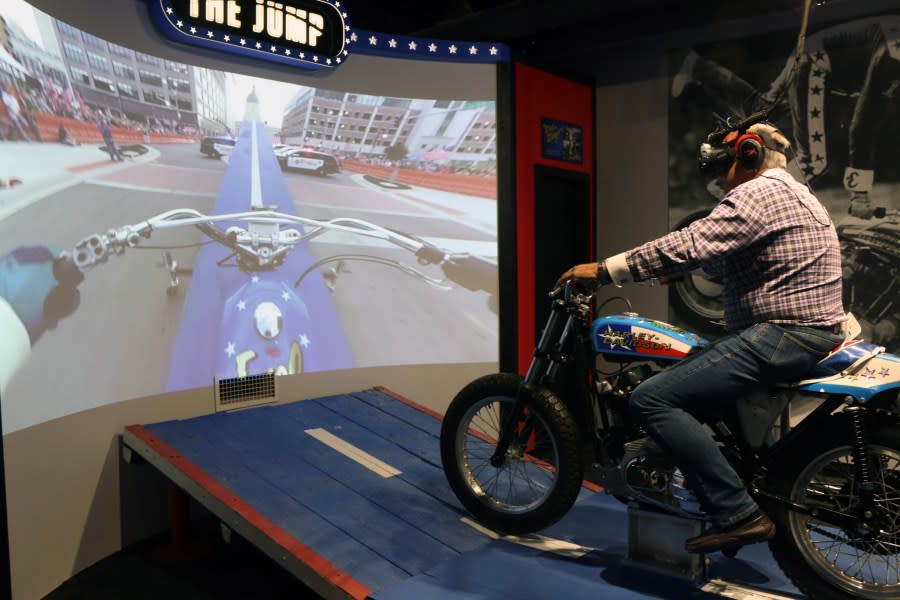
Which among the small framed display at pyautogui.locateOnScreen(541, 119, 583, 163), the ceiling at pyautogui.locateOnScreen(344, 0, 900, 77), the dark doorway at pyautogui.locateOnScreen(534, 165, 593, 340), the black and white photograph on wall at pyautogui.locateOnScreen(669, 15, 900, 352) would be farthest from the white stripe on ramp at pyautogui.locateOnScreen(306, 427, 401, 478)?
the black and white photograph on wall at pyautogui.locateOnScreen(669, 15, 900, 352)

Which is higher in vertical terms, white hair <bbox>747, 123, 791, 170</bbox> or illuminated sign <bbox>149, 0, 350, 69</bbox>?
illuminated sign <bbox>149, 0, 350, 69</bbox>

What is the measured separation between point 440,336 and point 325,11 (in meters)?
2.21

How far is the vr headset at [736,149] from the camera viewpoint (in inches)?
96.9

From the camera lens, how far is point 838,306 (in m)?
2.38

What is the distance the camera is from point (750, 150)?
246 centimetres

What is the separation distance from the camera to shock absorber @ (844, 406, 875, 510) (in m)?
2.20

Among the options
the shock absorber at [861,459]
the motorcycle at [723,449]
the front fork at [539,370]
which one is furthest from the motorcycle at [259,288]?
the shock absorber at [861,459]

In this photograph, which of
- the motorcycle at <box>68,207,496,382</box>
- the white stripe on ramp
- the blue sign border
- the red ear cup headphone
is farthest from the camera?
the motorcycle at <box>68,207,496,382</box>

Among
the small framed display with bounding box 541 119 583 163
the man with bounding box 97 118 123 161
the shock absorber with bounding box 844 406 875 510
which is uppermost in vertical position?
the small framed display with bounding box 541 119 583 163

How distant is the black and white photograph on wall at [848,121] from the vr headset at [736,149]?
7.09 ft

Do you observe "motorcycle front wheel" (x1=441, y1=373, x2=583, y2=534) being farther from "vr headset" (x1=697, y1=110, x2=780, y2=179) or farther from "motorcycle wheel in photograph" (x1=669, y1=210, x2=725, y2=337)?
"motorcycle wheel in photograph" (x1=669, y1=210, x2=725, y2=337)

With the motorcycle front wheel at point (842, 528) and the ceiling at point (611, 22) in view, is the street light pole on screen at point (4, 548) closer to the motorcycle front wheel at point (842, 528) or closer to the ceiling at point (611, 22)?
the motorcycle front wheel at point (842, 528)

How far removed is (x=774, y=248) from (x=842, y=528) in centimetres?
92

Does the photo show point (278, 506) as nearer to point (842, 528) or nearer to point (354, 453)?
point (354, 453)
